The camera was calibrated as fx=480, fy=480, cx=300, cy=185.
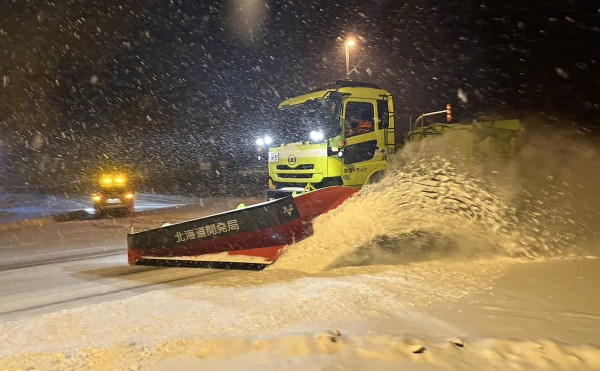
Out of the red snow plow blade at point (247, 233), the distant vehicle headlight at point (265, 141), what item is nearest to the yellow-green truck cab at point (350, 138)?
the distant vehicle headlight at point (265, 141)

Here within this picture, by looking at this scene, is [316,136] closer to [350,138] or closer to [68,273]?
[350,138]

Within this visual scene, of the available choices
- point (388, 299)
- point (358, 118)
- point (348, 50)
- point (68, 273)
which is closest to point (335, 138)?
point (358, 118)

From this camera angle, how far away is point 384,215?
22.4ft

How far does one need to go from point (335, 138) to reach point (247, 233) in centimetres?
375

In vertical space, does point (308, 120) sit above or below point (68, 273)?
above

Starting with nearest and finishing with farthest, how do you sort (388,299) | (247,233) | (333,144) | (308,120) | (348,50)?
(388,299) < (247,233) < (333,144) < (308,120) < (348,50)

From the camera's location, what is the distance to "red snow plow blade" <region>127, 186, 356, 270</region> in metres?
6.45

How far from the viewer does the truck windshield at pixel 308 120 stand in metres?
9.74

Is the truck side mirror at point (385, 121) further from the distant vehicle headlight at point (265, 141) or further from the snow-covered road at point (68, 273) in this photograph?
A: the snow-covered road at point (68, 273)

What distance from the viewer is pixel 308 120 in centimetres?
1033

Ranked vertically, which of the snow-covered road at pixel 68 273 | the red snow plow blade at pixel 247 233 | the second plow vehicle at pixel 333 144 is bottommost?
the snow-covered road at pixel 68 273

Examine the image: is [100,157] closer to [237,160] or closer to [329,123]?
[237,160]

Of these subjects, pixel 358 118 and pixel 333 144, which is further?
pixel 358 118

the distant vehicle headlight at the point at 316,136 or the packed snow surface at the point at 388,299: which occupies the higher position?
the distant vehicle headlight at the point at 316,136
